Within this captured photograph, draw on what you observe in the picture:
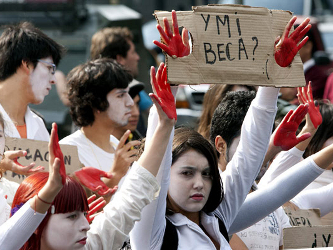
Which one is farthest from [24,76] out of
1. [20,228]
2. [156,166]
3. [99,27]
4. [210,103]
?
[99,27]

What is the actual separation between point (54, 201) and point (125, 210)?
29cm

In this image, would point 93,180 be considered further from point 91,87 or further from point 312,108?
point 312,108

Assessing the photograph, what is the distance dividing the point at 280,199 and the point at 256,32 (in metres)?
0.85

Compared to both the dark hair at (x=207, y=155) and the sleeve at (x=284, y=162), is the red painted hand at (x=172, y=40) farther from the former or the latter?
the sleeve at (x=284, y=162)

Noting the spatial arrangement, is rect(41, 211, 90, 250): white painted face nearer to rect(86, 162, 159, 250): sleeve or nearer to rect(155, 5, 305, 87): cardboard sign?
rect(86, 162, 159, 250): sleeve

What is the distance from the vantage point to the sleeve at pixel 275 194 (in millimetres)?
3584

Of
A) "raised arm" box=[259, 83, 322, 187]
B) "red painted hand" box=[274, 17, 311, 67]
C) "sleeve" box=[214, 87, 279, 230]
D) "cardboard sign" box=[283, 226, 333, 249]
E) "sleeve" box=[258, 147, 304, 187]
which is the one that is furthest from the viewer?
"sleeve" box=[258, 147, 304, 187]

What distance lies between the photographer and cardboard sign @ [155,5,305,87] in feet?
10.0

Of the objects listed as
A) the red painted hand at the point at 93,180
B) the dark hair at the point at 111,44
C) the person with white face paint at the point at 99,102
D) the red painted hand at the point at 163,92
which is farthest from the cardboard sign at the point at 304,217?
the dark hair at the point at 111,44

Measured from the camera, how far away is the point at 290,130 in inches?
139

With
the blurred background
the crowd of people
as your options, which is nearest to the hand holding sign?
the crowd of people

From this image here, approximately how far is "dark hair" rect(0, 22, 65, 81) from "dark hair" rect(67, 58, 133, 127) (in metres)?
0.30

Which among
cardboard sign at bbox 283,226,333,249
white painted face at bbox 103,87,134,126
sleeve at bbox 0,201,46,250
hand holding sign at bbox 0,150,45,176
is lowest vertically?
cardboard sign at bbox 283,226,333,249

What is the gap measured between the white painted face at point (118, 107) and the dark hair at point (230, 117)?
31.4 inches
